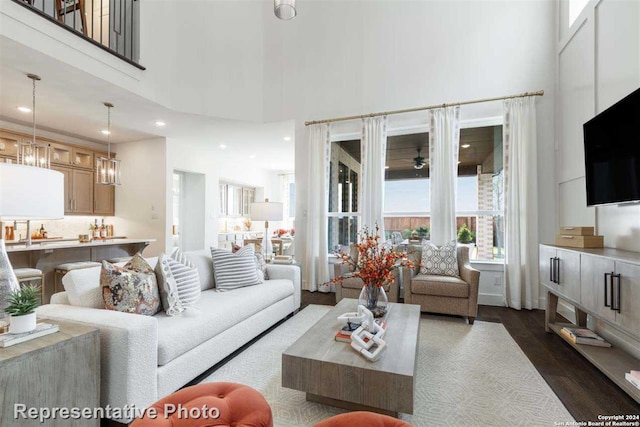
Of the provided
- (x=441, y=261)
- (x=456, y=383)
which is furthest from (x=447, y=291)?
(x=456, y=383)

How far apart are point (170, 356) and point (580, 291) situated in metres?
3.11

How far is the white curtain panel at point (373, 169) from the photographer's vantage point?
4.64 metres

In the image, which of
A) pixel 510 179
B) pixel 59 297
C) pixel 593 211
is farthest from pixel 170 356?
pixel 510 179

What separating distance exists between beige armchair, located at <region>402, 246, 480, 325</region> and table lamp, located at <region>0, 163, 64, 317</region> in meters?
3.24

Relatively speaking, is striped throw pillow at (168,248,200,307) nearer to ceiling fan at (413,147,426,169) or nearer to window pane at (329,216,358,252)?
window pane at (329,216,358,252)

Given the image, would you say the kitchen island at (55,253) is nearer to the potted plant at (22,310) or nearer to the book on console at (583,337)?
the potted plant at (22,310)

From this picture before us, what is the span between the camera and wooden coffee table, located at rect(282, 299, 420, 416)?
5.20ft

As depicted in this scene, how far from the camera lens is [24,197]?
4.17 ft

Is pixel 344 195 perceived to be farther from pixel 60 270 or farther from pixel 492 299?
pixel 60 270

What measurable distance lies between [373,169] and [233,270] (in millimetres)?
2654

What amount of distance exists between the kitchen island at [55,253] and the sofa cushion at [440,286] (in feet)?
15.0

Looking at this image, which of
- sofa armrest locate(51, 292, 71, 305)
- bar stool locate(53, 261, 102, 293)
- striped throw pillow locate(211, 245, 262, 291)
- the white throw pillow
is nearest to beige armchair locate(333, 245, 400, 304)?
striped throw pillow locate(211, 245, 262, 291)

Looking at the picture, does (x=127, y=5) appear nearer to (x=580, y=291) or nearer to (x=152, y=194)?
(x=152, y=194)

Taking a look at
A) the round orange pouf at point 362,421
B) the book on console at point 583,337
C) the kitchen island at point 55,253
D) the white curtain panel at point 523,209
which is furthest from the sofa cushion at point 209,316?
the white curtain panel at point 523,209
